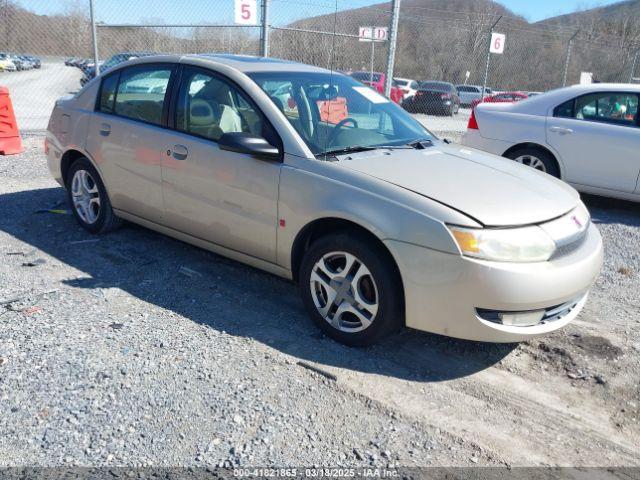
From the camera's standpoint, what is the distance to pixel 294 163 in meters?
3.64

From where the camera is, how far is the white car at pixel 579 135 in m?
6.70

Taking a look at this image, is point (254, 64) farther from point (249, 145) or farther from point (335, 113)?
point (249, 145)

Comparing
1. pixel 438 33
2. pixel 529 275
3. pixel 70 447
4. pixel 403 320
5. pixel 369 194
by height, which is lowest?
pixel 70 447

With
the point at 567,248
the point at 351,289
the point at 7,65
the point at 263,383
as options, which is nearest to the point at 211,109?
the point at 351,289

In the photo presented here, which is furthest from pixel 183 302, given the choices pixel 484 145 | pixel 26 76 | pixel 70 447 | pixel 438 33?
pixel 438 33

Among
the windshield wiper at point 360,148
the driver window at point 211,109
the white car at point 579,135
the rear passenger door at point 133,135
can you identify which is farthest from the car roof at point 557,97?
the rear passenger door at point 133,135

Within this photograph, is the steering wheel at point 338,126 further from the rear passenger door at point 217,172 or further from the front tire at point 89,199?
the front tire at point 89,199

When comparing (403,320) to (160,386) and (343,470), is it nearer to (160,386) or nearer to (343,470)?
(343,470)

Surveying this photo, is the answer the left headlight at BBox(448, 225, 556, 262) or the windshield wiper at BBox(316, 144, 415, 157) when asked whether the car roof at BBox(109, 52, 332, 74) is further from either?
the left headlight at BBox(448, 225, 556, 262)

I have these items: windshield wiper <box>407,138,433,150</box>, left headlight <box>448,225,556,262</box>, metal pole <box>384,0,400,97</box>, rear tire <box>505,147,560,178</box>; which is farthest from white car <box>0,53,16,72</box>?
left headlight <box>448,225,556,262</box>

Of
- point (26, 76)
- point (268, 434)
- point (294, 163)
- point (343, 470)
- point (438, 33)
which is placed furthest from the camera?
point (438, 33)

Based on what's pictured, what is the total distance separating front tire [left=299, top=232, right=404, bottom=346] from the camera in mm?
3250

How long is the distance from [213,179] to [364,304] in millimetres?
1452

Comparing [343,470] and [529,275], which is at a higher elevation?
[529,275]
